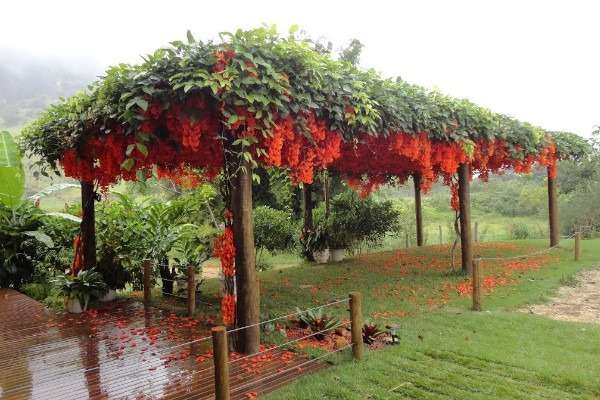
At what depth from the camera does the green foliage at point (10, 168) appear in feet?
23.6

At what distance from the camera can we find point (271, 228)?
1517 centimetres

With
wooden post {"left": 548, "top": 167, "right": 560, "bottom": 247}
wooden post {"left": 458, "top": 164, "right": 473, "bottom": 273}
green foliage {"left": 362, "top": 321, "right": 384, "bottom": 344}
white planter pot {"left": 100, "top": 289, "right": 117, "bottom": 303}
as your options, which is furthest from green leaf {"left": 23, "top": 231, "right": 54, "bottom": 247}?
wooden post {"left": 548, "top": 167, "right": 560, "bottom": 247}

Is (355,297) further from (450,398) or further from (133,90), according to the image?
(133,90)

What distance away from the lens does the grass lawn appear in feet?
14.0

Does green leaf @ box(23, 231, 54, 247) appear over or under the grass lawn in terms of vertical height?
over

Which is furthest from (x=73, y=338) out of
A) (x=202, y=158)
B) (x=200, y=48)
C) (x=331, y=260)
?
(x=331, y=260)

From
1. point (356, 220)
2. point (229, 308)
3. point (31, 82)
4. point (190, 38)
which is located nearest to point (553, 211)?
point (356, 220)

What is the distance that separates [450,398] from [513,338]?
213 centimetres

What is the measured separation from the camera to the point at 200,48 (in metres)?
4.56

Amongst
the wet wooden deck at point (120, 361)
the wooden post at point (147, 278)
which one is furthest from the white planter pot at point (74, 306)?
the wooden post at point (147, 278)

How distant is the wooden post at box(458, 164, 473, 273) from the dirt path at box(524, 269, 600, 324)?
1.83m

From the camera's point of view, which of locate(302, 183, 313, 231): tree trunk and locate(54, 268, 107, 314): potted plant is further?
locate(302, 183, 313, 231): tree trunk

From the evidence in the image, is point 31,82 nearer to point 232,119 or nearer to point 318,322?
point 318,322

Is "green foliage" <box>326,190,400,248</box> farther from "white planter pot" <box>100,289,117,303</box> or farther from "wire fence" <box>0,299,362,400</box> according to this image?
"wire fence" <box>0,299,362,400</box>
